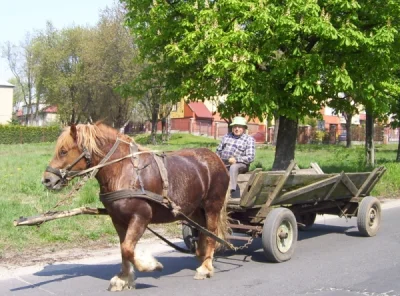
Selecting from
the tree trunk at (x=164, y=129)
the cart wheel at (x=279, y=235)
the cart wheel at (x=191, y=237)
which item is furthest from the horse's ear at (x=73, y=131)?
the tree trunk at (x=164, y=129)

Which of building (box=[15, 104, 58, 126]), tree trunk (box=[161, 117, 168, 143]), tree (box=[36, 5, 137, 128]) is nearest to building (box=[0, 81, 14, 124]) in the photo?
building (box=[15, 104, 58, 126])

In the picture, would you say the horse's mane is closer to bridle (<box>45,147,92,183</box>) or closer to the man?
bridle (<box>45,147,92,183</box>)

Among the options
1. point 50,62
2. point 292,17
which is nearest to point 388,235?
point 292,17

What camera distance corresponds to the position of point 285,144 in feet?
54.1

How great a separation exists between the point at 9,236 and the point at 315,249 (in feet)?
15.8

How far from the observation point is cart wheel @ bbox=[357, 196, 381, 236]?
10.1 metres

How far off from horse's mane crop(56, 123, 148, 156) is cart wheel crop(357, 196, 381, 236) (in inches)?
199

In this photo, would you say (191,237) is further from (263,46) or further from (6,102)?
(6,102)

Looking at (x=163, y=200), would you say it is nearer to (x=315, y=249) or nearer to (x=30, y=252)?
(x=30, y=252)

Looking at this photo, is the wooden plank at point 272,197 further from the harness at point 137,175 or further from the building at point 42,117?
the building at point 42,117

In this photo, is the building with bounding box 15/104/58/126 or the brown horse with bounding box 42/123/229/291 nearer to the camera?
the brown horse with bounding box 42/123/229/291

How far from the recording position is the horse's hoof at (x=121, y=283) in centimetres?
662

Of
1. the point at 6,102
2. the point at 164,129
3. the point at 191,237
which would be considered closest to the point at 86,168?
the point at 191,237

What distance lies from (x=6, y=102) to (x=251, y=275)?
218ft
